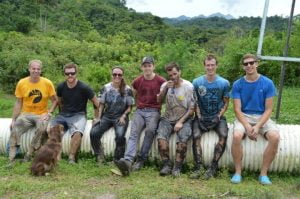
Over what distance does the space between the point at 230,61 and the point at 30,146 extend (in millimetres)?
11502

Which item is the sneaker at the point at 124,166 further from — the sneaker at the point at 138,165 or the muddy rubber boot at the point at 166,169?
the muddy rubber boot at the point at 166,169

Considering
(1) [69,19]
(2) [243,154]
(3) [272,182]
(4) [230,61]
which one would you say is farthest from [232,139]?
(1) [69,19]

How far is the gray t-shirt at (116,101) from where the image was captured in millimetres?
Answer: 7543

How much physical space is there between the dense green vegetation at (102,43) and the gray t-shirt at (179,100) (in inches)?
418

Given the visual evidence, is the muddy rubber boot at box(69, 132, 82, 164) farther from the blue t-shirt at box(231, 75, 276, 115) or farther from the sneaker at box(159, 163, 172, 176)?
the blue t-shirt at box(231, 75, 276, 115)

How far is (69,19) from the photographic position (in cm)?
4781

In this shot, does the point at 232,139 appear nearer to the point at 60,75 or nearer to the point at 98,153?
the point at 98,153

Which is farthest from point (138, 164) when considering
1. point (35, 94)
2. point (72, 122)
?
point (35, 94)

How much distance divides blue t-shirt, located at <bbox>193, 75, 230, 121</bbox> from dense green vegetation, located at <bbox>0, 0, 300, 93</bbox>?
10.5 meters

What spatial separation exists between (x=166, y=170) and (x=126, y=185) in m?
0.76

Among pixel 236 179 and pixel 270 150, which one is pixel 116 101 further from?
pixel 270 150

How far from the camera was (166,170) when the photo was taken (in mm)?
6785

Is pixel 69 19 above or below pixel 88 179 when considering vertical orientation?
above

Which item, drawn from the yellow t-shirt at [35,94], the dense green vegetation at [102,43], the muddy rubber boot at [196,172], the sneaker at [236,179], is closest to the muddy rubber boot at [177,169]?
the muddy rubber boot at [196,172]
